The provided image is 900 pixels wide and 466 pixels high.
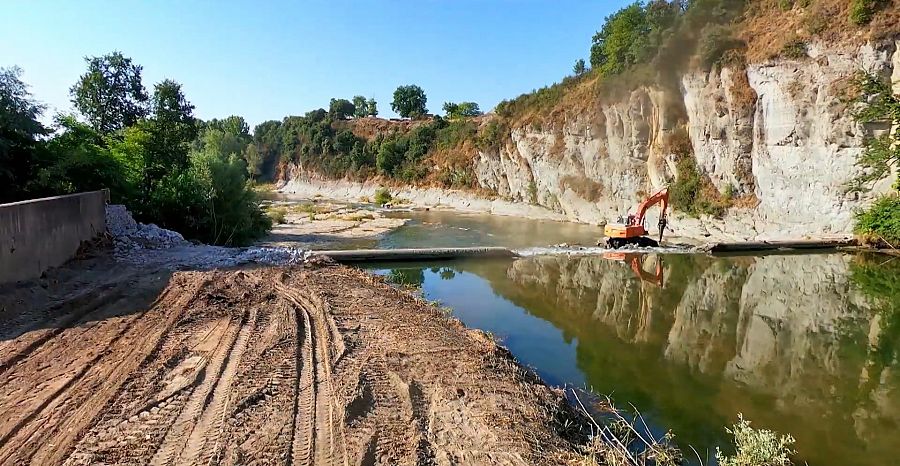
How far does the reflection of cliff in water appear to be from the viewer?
681 centimetres

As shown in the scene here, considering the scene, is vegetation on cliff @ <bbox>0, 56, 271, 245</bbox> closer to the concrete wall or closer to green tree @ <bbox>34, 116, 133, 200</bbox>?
green tree @ <bbox>34, 116, 133, 200</bbox>

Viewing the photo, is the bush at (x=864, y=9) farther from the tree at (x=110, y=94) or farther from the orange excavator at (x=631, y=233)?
the tree at (x=110, y=94)

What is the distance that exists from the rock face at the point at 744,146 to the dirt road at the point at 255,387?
20121mm

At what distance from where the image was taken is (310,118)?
80125mm

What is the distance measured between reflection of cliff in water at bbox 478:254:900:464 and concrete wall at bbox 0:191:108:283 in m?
10.5

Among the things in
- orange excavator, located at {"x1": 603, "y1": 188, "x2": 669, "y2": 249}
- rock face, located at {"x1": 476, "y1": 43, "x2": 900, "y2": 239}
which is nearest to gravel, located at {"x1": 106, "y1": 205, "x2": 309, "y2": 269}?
orange excavator, located at {"x1": 603, "y1": 188, "x2": 669, "y2": 249}

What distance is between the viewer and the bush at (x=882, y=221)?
19.2m

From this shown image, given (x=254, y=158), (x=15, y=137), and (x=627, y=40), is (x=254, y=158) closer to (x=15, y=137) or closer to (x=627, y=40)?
(x=627, y=40)

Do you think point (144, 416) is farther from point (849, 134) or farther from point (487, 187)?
point (487, 187)

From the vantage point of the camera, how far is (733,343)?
10000mm

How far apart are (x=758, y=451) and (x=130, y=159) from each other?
21866 millimetres

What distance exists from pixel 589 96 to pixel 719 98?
441 inches

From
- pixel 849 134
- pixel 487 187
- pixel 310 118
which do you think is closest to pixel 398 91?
pixel 310 118

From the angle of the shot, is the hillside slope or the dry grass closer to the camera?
the dry grass
